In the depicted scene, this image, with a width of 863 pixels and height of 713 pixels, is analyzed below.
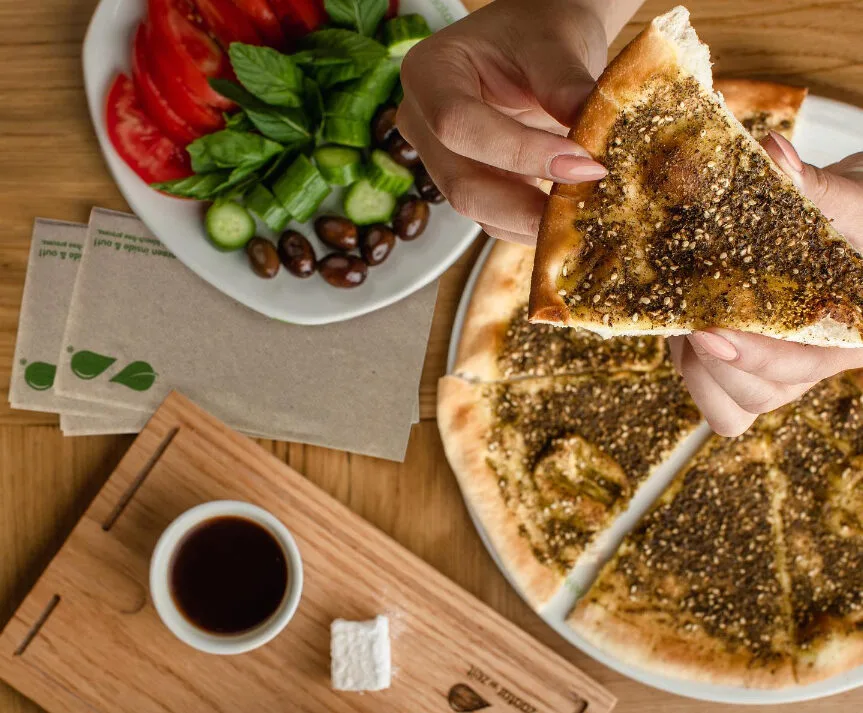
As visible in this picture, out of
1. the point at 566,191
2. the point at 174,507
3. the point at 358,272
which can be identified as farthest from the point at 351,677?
the point at 566,191

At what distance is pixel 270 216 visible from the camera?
2.44 metres

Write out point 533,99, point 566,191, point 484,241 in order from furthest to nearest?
1. point 484,241
2. point 533,99
3. point 566,191

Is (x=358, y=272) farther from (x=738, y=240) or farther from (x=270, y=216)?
(x=738, y=240)

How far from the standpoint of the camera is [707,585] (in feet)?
8.86

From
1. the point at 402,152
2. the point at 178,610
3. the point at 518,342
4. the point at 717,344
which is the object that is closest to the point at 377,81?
the point at 402,152

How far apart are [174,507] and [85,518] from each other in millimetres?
271

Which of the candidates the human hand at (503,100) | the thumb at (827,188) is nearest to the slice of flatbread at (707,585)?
the thumb at (827,188)

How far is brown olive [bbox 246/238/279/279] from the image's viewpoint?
2.45 meters

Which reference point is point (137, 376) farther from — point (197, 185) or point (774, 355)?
point (774, 355)

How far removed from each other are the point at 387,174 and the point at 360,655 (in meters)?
1.43

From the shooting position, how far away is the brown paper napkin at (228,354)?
2.58m

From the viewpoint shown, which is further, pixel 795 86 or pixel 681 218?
pixel 795 86

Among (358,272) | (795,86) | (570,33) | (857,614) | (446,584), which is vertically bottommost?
(446,584)

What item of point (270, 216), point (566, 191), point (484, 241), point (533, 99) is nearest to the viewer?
point (566, 191)
